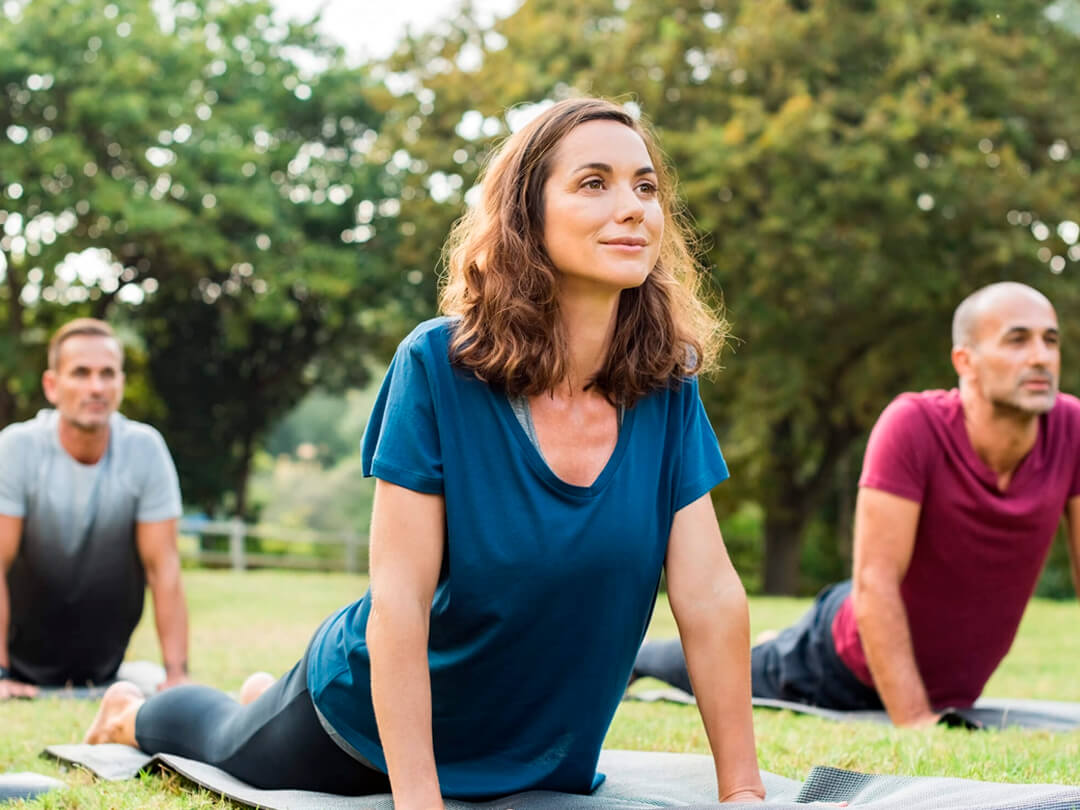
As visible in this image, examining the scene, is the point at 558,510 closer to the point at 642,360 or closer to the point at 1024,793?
the point at 642,360

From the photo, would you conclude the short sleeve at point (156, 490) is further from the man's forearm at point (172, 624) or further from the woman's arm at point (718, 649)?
the woman's arm at point (718, 649)

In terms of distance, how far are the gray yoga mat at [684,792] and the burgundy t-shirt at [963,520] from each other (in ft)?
6.41

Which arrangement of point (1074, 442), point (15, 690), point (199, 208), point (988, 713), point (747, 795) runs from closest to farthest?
point (747, 795) → point (1074, 442) → point (988, 713) → point (15, 690) → point (199, 208)

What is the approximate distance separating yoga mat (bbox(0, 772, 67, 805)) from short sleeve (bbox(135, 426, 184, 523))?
9.48 feet

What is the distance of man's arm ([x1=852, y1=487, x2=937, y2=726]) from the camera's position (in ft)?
17.0

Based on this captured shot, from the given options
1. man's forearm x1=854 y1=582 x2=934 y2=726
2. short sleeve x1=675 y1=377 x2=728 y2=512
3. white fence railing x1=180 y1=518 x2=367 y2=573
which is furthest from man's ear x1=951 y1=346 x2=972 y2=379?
white fence railing x1=180 y1=518 x2=367 y2=573

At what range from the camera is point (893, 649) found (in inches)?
205

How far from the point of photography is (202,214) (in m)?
23.1

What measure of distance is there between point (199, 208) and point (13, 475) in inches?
702

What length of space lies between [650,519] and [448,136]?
18737mm

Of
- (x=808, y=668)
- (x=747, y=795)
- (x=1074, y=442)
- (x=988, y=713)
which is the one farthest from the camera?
(x=808, y=668)

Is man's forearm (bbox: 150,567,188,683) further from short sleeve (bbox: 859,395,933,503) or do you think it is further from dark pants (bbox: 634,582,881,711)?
short sleeve (bbox: 859,395,933,503)

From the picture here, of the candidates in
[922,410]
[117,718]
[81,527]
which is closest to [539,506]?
[117,718]

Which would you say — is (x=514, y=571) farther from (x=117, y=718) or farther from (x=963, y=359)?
(x=963, y=359)
